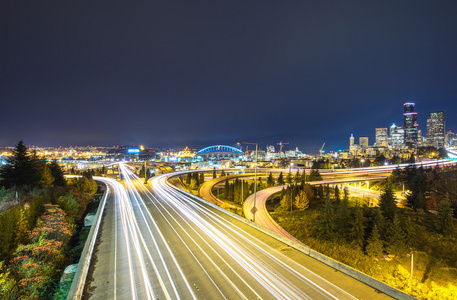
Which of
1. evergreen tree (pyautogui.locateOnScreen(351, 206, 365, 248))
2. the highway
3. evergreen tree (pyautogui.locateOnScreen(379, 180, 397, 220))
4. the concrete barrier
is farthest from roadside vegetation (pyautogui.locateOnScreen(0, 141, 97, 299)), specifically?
evergreen tree (pyautogui.locateOnScreen(379, 180, 397, 220))

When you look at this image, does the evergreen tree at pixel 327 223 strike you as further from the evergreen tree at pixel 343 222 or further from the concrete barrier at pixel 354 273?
the concrete barrier at pixel 354 273

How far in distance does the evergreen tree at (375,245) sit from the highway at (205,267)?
12.7 metres

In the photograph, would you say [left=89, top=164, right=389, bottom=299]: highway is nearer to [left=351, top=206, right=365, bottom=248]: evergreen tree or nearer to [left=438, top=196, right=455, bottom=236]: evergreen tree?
[left=351, top=206, right=365, bottom=248]: evergreen tree

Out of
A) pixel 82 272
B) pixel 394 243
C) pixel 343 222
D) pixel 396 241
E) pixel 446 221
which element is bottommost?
pixel 394 243

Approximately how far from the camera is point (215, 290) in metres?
9.23

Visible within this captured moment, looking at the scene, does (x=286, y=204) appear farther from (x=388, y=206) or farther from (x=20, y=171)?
(x=20, y=171)

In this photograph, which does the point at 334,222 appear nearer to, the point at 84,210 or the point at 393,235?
the point at 393,235

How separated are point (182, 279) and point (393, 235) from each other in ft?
70.5

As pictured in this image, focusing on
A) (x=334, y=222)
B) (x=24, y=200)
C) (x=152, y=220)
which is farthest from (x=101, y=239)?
(x=334, y=222)

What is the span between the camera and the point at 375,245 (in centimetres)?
2028

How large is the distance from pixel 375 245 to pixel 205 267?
1840 cm

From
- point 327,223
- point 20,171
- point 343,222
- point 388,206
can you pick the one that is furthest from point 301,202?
point 20,171

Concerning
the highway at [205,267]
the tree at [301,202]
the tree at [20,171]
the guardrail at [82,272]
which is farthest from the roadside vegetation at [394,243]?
the tree at [20,171]

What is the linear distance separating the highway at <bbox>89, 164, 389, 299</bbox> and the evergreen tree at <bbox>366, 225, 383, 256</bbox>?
1265 centimetres
